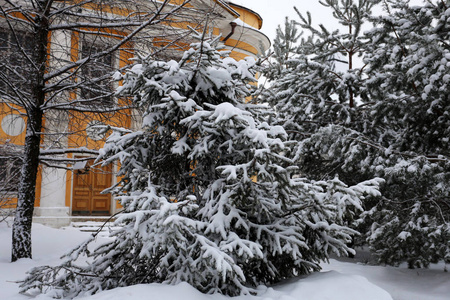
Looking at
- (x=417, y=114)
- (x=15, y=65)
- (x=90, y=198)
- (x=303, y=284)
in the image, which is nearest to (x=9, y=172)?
(x=15, y=65)

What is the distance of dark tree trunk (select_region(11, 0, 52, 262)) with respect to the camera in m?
6.38

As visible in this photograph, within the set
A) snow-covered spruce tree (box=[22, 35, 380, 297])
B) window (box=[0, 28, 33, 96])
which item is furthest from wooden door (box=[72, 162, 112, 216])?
snow-covered spruce tree (box=[22, 35, 380, 297])

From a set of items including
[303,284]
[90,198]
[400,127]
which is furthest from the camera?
[90,198]

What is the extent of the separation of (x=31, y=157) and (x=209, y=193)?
4.40 metres

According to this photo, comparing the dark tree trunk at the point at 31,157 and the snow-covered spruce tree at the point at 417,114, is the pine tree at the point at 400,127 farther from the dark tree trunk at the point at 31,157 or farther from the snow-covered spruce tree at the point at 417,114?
the dark tree trunk at the point at 31,157

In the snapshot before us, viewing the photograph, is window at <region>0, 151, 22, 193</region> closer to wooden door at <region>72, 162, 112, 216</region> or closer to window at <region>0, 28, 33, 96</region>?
window at <region>0, 28, 33, 96</region>

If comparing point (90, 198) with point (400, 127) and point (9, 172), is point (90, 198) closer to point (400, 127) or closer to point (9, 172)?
Result: point (9, 172)

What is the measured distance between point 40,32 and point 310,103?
566 centimetres

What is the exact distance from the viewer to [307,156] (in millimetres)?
8469

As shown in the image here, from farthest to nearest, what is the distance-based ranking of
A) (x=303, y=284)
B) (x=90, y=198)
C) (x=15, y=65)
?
(x=90, y=198), (x=15, y=65), (x=303, y=284)

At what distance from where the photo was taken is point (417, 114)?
6.54m

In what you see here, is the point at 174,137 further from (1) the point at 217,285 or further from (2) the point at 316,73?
(2) the point at 316,73

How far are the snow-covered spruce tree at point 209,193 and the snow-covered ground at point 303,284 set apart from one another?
0.25 metres

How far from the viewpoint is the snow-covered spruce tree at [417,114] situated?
550 centimetres
